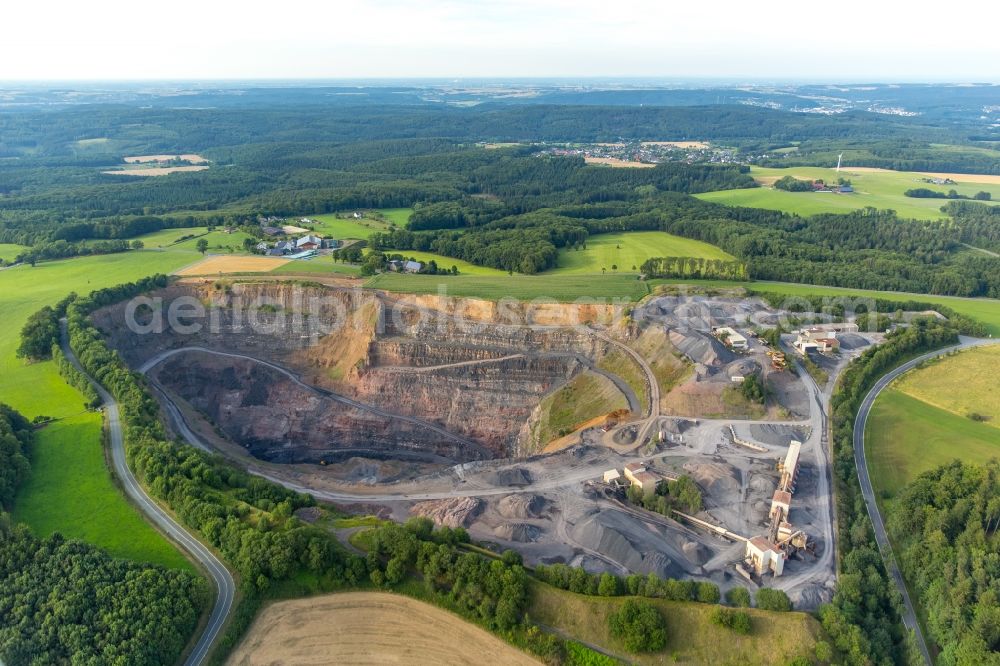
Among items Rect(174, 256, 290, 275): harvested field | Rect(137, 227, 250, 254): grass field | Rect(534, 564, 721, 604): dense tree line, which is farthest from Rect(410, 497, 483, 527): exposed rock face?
Rect(137, 227, 250, 254): grass field

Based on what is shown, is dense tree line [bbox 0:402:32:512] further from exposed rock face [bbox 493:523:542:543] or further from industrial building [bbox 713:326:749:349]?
industrial building [bbox 713:326:749:349]

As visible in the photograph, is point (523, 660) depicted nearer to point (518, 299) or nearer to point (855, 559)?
point (855, 559)

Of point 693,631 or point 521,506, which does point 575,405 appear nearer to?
point 521,506

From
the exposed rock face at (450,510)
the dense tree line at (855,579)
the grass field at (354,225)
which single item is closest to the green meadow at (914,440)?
the dense tree line at (855,579)

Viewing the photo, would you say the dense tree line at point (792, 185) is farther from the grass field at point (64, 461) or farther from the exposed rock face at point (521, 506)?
the grass field at point (64, 461)

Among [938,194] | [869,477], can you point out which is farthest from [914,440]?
[938,194]

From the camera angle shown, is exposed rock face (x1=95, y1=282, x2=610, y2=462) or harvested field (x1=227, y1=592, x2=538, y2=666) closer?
harvested field (x1=227, y1=592, x2=538, y2=666)

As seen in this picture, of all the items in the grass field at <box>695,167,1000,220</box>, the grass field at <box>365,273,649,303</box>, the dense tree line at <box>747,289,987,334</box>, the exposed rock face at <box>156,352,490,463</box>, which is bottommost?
the exposed rock face at <box>156,352,490,463</box>
